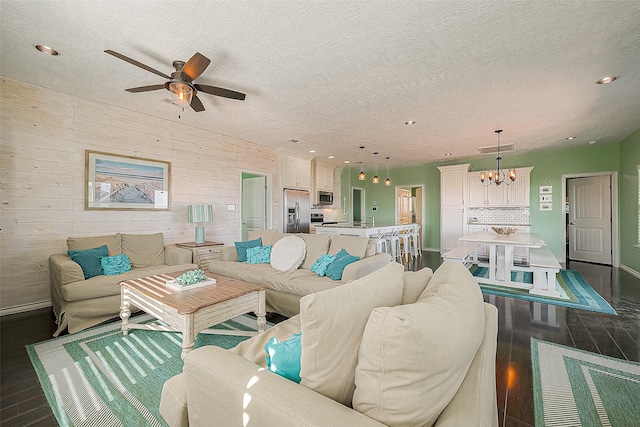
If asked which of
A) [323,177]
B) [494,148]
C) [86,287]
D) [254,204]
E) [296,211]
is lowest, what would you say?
[86,287]

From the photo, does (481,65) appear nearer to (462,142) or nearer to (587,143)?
(462,142)

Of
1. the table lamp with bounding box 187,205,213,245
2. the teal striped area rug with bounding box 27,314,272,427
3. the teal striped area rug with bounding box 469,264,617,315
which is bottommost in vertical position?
the teal striped area rug with bounding box 27,314,272,427

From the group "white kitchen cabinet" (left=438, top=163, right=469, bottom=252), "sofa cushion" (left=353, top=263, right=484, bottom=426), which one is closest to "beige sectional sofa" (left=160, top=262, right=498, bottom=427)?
"sofa cushion" (left=353, top=263, right=484, bottom=426)

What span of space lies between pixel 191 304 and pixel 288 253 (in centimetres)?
149

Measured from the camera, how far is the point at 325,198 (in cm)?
814

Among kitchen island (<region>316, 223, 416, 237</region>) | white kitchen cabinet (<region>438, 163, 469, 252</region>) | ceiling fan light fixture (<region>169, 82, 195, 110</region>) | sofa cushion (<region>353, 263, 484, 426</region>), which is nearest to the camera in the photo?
sofa cushion (<region>353, 263, 484, 426</region>)

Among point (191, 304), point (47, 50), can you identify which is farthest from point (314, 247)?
point (47, 50)

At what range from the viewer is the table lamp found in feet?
14.1

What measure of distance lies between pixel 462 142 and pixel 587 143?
2794mm

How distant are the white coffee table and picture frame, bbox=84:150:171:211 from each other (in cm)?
179

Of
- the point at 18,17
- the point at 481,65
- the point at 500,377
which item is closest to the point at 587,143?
the point at 481,65

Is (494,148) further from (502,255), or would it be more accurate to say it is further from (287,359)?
(287,359)

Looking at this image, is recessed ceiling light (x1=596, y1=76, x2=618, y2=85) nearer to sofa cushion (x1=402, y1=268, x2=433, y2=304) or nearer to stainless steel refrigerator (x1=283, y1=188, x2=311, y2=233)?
sofa cushion (x1=402, y1=268, x2=433, y2=304)

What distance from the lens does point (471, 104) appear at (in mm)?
3650
